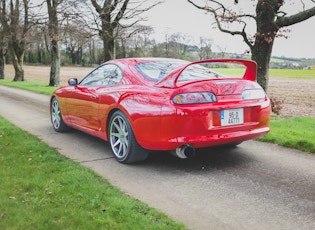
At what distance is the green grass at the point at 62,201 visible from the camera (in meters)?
2.86

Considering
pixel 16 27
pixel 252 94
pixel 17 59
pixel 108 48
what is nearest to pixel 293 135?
pixel 252 94

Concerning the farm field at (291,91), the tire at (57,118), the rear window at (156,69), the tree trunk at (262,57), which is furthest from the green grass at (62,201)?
the farm field at (291,91)

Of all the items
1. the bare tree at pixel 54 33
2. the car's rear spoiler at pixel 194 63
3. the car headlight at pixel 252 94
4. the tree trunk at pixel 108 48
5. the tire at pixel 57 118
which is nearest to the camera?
the car's rear spoiler at pixel 194 63

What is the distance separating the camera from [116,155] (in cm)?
483

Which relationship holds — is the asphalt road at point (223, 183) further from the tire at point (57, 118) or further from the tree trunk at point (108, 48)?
the tree trunk at point (108, 48)

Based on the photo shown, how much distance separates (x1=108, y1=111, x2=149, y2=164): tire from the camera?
14.7ft

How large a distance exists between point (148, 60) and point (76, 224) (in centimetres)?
289

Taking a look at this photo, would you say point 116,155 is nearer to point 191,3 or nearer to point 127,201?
point 127,201

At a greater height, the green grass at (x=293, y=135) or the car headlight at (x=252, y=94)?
the car headlight at (x=252, y=94)

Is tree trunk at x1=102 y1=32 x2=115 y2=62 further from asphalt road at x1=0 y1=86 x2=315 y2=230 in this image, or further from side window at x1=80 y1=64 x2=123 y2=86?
asphalt road at x1=0 y1=86 x2=315 y2=230

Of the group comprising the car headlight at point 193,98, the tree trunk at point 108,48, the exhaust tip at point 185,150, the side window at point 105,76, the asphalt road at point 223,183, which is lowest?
the asphalt road at point 223,183

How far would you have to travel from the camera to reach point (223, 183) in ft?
12.7

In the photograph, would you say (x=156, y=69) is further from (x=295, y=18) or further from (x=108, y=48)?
(x=108, y=48)

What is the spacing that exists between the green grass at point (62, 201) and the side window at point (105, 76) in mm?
1290
